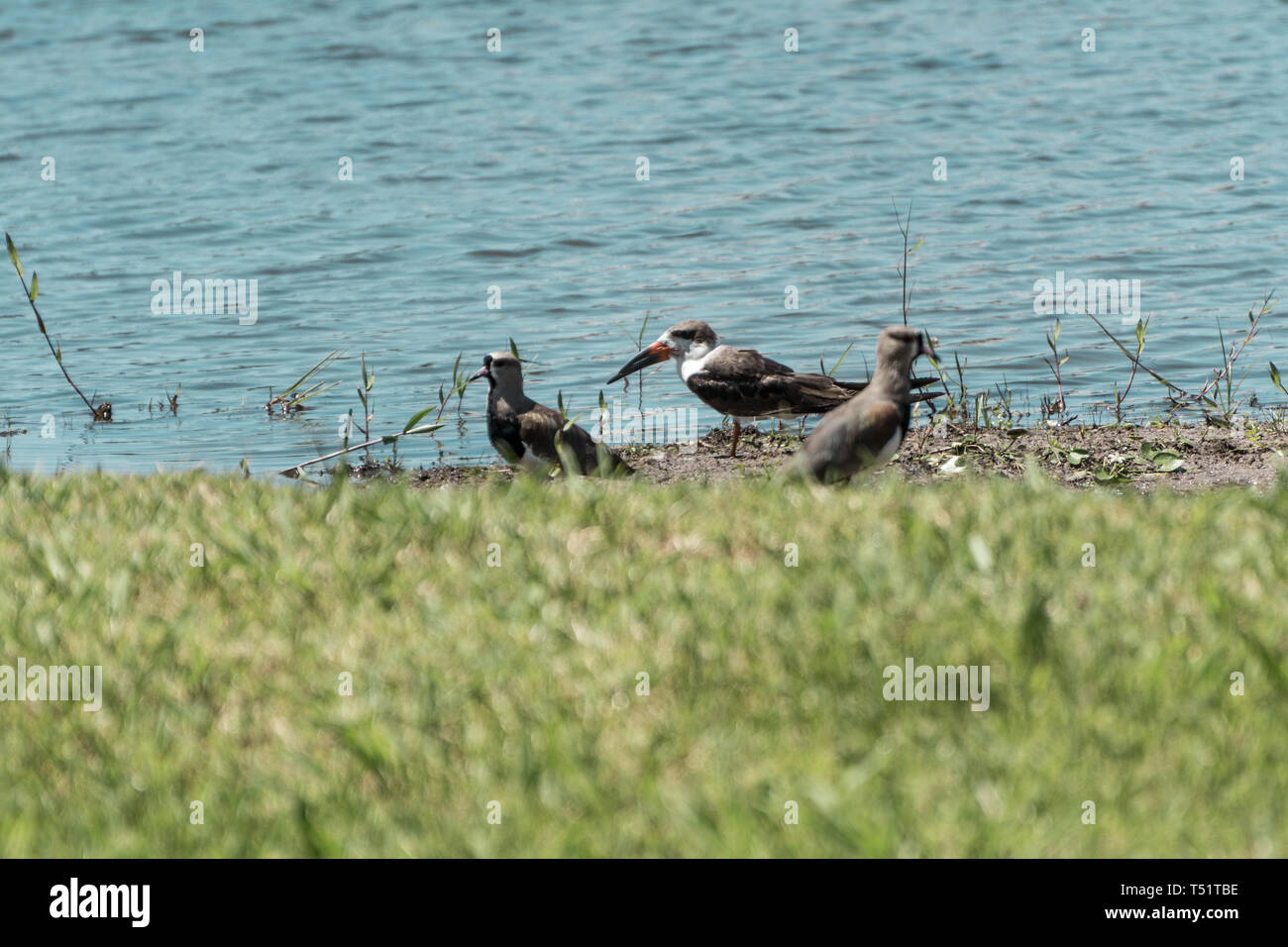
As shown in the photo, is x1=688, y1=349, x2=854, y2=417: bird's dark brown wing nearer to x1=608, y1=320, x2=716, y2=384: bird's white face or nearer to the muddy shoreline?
the muddy shoreline

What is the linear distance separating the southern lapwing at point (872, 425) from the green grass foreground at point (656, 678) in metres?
0.66

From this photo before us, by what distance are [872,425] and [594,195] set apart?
34.4 ft

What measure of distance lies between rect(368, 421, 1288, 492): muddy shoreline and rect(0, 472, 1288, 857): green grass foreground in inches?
97.2

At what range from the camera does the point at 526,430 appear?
28.5 feet

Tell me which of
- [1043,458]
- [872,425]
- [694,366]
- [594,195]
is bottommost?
[1043,458]

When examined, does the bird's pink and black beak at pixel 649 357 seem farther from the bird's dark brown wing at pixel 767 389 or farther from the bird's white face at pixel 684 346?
the bird's dark brown wing at pixel 767 389

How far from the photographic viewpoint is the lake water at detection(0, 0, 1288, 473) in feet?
41.2

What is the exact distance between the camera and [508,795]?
4320mm

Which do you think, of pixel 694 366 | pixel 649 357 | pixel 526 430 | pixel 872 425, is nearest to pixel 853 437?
pixel 872 425

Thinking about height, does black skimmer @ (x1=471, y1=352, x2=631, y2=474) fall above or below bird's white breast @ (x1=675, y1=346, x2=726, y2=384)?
→ below

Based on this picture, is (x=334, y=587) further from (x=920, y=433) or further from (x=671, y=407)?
(x=671, y=407)

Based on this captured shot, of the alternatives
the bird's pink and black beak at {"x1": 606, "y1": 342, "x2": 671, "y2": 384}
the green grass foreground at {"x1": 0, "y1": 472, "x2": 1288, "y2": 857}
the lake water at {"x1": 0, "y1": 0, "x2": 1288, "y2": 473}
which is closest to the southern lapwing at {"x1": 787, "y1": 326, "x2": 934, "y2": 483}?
the green grass foreground at {"x1": 0, "y1": 472, "x2": 1288, "y2": 857}

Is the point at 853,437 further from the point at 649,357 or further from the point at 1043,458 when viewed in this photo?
the point at 649,357
